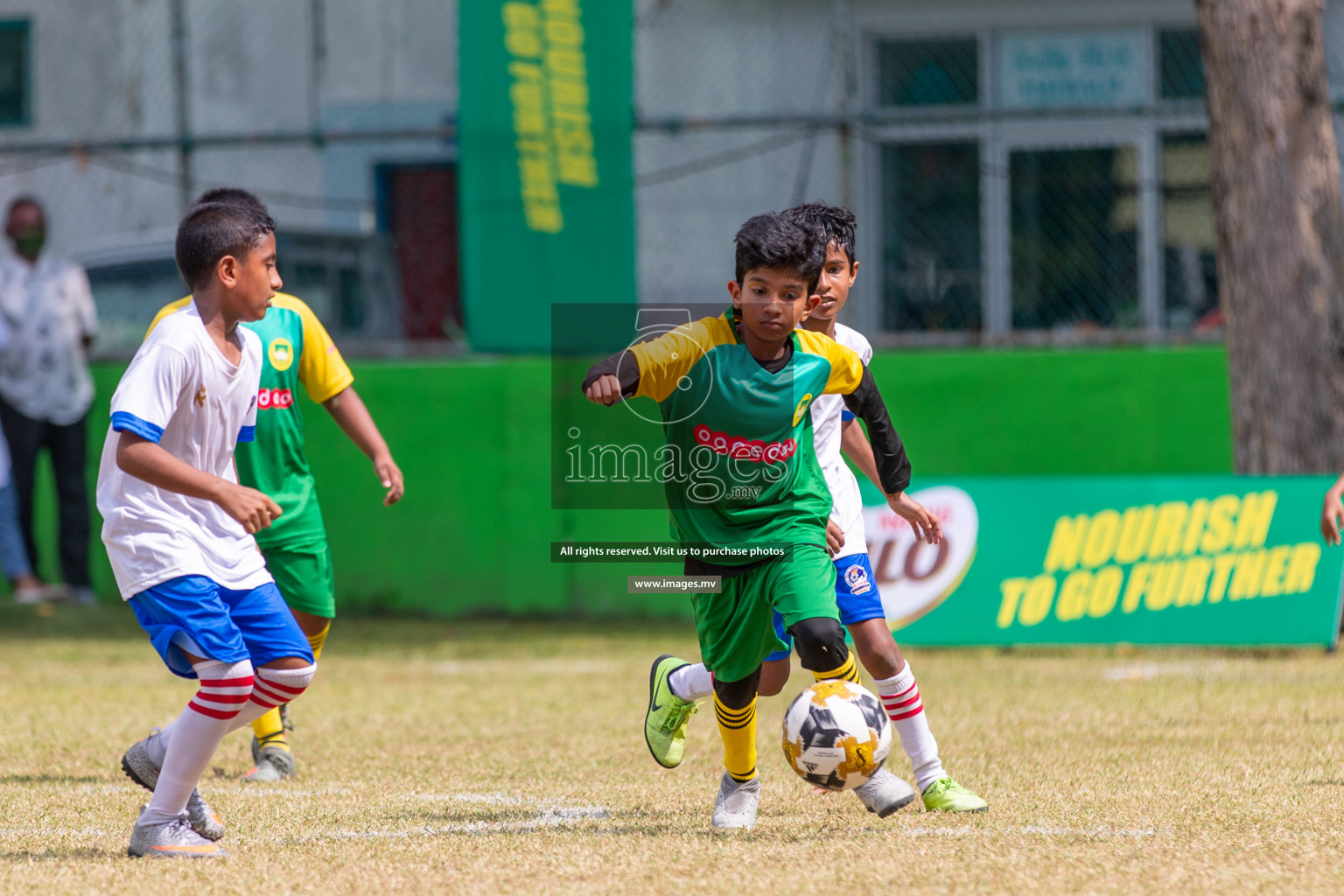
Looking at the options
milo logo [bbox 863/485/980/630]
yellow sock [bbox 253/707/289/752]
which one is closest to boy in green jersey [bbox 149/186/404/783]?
yellow sock [bbox 253/707/289/752]

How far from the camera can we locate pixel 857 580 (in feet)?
17.2

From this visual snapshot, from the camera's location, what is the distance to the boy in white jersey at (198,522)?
4379 millimetres

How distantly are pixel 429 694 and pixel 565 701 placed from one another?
726 mm

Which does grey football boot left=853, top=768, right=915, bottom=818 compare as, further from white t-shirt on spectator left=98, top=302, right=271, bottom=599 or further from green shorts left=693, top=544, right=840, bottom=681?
white t-shirt on spectator left=98, top=302, right=271, bottom=599

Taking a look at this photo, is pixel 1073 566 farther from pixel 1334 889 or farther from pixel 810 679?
pixel 1334 889

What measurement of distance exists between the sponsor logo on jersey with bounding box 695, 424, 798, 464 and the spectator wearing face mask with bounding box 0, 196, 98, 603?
7677mm

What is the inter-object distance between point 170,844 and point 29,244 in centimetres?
772

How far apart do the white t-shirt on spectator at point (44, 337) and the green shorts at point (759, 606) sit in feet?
24.9

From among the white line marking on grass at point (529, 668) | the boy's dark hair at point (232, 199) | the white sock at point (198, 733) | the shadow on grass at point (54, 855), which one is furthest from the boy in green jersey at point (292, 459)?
the white line marking on grass at point (529, 668)

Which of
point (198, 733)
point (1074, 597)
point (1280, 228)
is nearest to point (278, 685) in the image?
point (198, 733)

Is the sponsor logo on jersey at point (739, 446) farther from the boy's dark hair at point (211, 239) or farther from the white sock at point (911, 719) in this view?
the boy's dark hair at point (211, 239)

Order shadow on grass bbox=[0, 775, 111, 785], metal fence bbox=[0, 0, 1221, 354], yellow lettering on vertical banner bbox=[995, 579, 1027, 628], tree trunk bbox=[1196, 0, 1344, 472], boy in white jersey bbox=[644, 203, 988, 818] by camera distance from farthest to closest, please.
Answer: metal fence bbox=[0, 0, 1221, 354] < tree trunk bbox=[1196, 0, 1344, 472] < yellow lettering on vertical banner bbox=[995, 579, 1027, 628] < shadow on grass bbox=[0, 775, 111, 785] < boy in white jersey bbox=[644, 203, 988, 818]

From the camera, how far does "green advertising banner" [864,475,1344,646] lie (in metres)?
8.95

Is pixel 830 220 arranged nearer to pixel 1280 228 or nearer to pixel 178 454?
pixel 178 454
